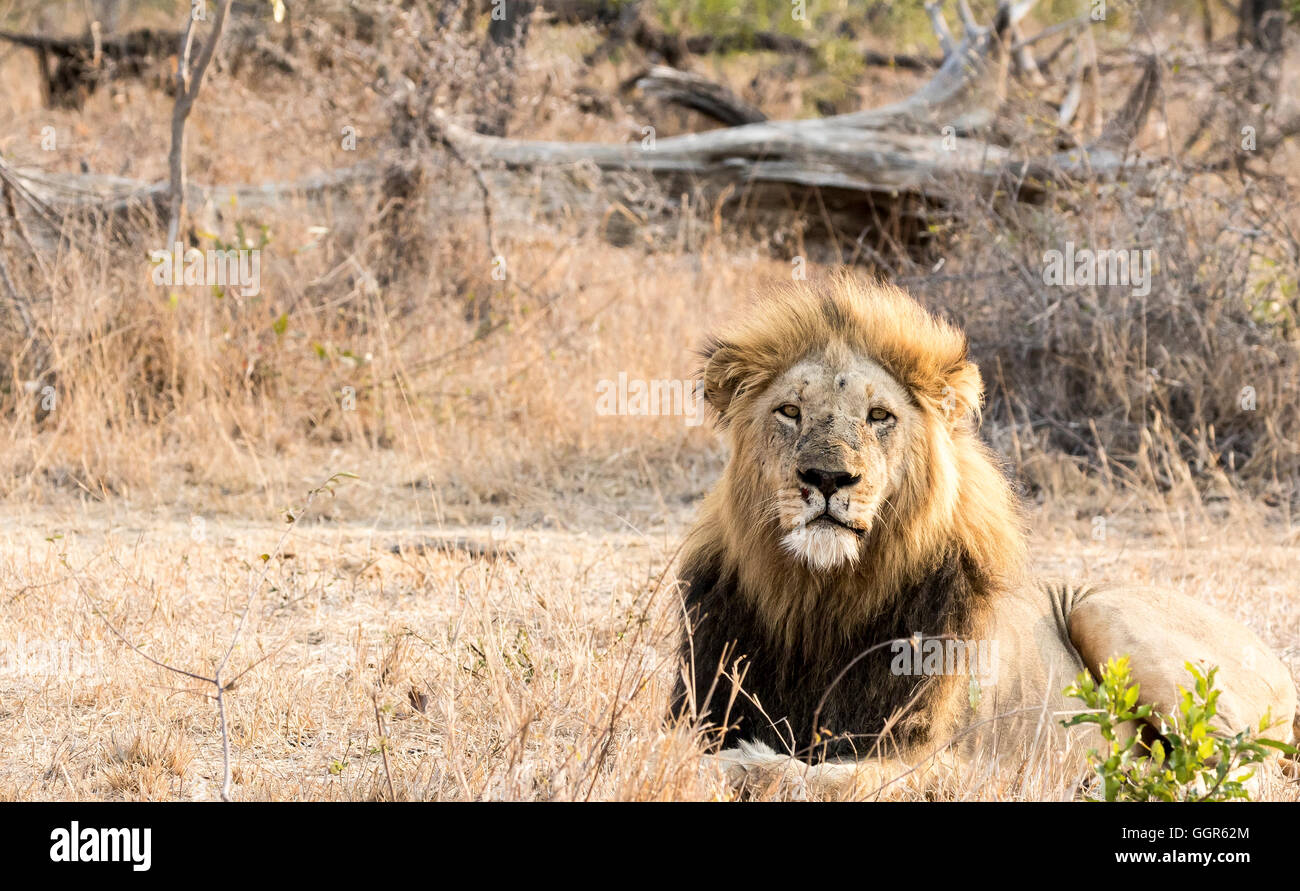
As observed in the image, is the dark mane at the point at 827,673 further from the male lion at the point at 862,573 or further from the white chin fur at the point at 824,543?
the white chin fur at the point at 824,543

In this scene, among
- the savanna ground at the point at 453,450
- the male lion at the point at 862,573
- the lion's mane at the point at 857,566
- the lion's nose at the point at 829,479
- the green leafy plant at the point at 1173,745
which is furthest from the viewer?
the savanna ground at the point at 453,450

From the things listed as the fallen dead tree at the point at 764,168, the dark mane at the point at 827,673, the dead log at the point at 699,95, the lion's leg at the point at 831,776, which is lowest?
the lion's leg at the point at 831,776

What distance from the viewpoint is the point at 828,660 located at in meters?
3.72

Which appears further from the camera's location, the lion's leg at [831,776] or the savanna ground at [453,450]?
the savanna ground at [453,450]

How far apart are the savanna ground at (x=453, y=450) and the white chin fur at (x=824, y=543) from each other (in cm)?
50

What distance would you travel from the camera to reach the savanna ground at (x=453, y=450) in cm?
414

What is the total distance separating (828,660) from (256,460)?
421cm

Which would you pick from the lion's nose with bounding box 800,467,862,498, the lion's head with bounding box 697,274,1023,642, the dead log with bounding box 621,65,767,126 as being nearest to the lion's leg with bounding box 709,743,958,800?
the lion's head with bounding box 697,274,1023,642

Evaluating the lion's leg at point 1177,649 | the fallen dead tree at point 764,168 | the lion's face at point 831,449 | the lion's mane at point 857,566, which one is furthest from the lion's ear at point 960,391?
the fallen dead tree at point 764,168

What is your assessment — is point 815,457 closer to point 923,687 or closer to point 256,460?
point 923,687

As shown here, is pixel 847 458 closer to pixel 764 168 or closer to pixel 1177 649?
pixel 1177 649

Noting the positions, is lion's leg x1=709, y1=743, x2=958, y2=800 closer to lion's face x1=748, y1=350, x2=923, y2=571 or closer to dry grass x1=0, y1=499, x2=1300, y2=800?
dry grass x1=0, y1=499, x2=1300, y2=800

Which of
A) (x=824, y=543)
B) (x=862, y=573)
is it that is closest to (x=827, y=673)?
(x=862, y=573)

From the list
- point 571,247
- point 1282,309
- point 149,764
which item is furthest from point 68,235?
point 1282,309
